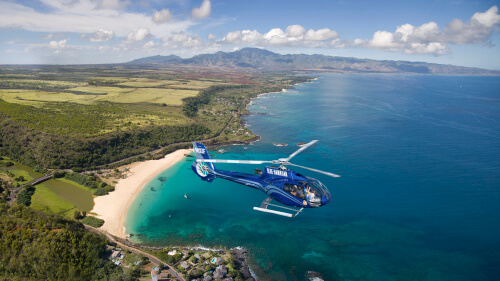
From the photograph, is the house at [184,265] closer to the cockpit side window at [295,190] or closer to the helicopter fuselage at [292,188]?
the helicopter fuselage at [292,188]

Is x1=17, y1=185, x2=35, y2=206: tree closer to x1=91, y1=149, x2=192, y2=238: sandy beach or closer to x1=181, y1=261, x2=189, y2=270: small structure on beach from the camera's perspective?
x1=91, y1=149, x2=192, y2=238: sandy beach

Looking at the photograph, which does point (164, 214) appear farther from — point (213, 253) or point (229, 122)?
point (229, 122)

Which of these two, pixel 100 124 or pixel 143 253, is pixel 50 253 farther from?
pixel 100 124

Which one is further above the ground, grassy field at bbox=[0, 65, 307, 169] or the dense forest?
grassy field at bbox=[0, 65, 307, 169]

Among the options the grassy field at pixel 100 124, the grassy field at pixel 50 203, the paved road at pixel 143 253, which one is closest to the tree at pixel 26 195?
the grassy field at pixel 50 203

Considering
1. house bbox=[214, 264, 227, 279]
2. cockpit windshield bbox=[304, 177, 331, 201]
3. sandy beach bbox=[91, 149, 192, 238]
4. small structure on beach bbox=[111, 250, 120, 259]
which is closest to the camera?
cockpit windshield bbox=[304, 177, 331, 201]

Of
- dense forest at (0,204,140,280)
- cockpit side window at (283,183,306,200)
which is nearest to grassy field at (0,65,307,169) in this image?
dense forest at (0,204,140,280)
